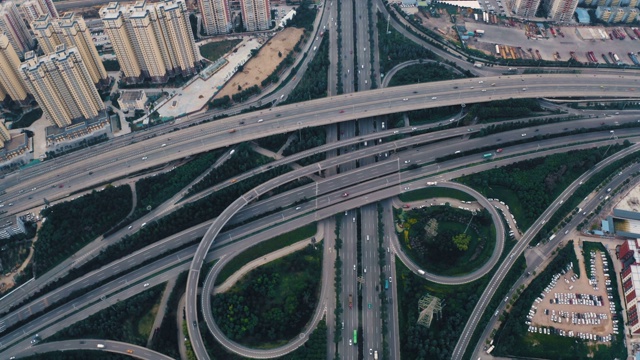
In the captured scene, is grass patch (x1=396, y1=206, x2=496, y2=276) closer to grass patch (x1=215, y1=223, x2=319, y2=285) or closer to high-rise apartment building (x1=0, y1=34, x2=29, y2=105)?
grass patch (x1=215, y1=223, x2=319, y2=285)

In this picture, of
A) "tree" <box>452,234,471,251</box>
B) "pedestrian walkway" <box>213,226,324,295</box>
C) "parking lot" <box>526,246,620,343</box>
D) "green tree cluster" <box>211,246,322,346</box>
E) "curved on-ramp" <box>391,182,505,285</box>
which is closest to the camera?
"parking lot" <box>526,246,620,343</box>

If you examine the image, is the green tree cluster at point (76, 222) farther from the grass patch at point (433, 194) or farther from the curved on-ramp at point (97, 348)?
the grass patch at point (433, 194)

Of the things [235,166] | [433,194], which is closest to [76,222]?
[235,166]

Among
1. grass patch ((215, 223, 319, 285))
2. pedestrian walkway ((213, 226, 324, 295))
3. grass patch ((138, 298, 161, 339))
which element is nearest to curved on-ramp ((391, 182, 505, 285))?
pedestrian walkway ((213, 226, 324, 295))

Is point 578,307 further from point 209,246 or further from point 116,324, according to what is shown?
point 116,324

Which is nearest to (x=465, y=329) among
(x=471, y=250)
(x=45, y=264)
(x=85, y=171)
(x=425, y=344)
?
(x=425, y=344)

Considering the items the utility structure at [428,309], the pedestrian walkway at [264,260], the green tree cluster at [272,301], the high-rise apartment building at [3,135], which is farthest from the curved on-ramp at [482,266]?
the high-rise apartment building at [3,135]

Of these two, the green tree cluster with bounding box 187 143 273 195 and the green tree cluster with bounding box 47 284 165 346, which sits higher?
the green tree cluster with bounding box 187 143 273 195
